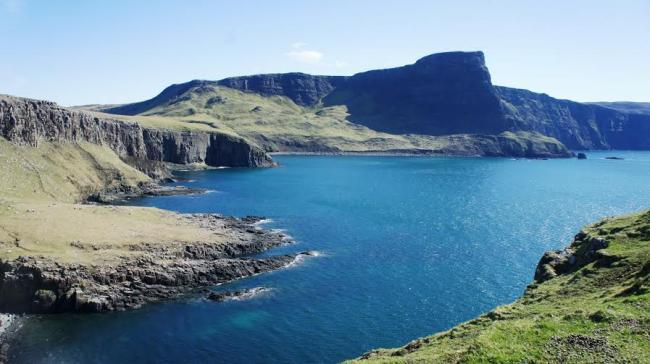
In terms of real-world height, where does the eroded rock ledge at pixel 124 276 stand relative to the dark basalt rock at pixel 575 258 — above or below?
below

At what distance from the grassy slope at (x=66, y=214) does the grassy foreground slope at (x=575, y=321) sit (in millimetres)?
52725

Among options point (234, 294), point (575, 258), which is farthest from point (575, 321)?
point (234, 294)

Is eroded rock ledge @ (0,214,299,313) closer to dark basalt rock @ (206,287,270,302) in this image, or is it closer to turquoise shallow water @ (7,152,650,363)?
turquoise shallow water @ (7,152,650,363)

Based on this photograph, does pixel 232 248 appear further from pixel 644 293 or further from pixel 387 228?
pixel 644 293

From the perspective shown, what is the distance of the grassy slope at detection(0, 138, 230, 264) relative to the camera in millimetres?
74562

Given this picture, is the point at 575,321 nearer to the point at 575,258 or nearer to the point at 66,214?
the point at 575,258

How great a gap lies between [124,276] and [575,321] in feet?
186

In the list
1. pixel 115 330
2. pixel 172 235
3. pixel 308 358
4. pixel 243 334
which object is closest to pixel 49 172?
pixel 172 235

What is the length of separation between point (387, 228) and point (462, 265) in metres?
31.0

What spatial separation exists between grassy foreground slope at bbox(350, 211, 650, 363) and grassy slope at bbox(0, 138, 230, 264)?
52.7 metres

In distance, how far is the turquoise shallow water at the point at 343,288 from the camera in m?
57.3

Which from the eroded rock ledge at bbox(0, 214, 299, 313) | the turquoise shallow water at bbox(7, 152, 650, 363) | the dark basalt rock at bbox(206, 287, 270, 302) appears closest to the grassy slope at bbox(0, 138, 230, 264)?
the eroded rock ledge at bbox(0, 214, 299, 313)

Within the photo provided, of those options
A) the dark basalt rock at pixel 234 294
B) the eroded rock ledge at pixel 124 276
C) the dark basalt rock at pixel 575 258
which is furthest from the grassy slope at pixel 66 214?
the dark basalt rock at pixel 575 258

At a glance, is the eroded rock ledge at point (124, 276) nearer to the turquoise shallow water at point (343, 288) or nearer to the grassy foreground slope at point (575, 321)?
the turquoise shallow water at point (343, 288)
